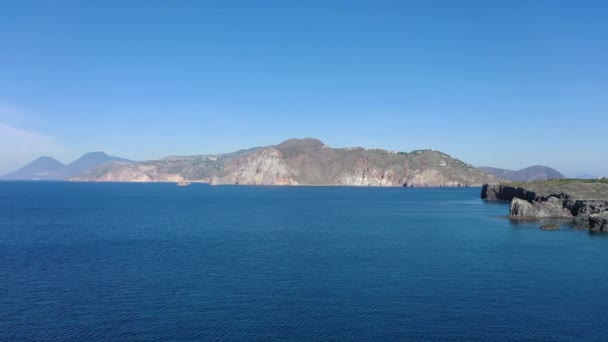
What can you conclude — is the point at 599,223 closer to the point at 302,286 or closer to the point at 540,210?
the point at 540,210

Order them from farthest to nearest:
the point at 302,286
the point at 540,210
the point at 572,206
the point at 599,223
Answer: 1. the point at 540,210
2. the point at 572,206
3. the point at 599,223
4. the point at 302,286

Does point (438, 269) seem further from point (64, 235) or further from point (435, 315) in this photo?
point (64, 235)

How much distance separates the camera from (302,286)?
6075 centimetres

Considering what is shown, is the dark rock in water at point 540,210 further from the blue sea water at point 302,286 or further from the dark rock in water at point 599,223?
the blue sea water at point 302,286

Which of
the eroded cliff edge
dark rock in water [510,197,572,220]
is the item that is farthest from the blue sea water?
dark rock in water [510,197,572,220]

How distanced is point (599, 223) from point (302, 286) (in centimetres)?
8723

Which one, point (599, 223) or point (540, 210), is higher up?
point (540, 210)

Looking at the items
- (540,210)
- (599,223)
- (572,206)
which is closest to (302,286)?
(599,223)


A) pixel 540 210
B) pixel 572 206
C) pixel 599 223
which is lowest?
pixel 599 223

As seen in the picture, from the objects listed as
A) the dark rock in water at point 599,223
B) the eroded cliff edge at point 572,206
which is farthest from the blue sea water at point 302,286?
the eroded cliff edge at point 572,206

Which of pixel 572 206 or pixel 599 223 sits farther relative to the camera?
pixel 572 206

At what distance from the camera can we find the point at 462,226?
12706 centimetres

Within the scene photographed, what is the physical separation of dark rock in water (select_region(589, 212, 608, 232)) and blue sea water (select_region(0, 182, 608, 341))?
8344mm

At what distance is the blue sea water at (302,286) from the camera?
46.0 metres
